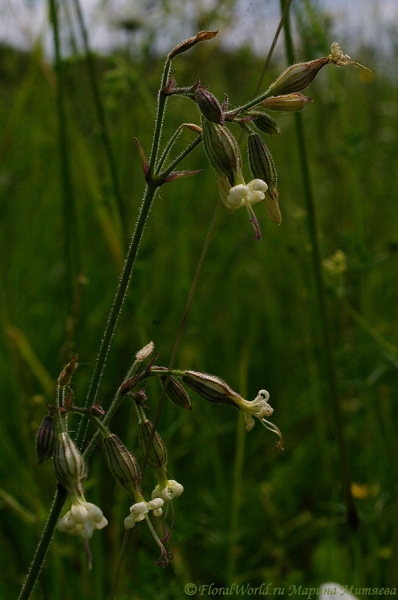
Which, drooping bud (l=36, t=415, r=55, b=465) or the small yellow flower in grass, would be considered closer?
drooping bud (l=36, t=415, r=55, b=465)

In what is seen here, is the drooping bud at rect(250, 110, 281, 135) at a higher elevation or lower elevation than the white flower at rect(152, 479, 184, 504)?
higher

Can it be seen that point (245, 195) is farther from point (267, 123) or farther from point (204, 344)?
point (204, 344)

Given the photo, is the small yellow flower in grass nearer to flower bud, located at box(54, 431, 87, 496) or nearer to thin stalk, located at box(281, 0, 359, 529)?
flower bud, located at box(54, 431, 87, 496)

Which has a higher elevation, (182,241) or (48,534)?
(182,241)

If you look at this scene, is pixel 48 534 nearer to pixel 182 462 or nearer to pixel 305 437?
pixel 182 462

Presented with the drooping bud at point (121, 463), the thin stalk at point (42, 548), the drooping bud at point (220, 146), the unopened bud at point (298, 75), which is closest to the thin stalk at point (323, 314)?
the unopened bud at point (298, 75)

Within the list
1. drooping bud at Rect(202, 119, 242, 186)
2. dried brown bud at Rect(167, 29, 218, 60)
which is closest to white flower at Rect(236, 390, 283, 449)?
drooping bud at Rect(202, 119, 242, 186)

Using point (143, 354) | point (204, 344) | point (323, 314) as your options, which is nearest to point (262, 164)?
point (143, 354)

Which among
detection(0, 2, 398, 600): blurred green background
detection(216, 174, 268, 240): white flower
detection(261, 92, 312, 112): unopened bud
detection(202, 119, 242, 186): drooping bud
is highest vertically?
detection(261, 92, 312, 112): unopened bud

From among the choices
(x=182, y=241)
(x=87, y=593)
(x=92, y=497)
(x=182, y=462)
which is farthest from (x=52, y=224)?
(x=87, y=593)
